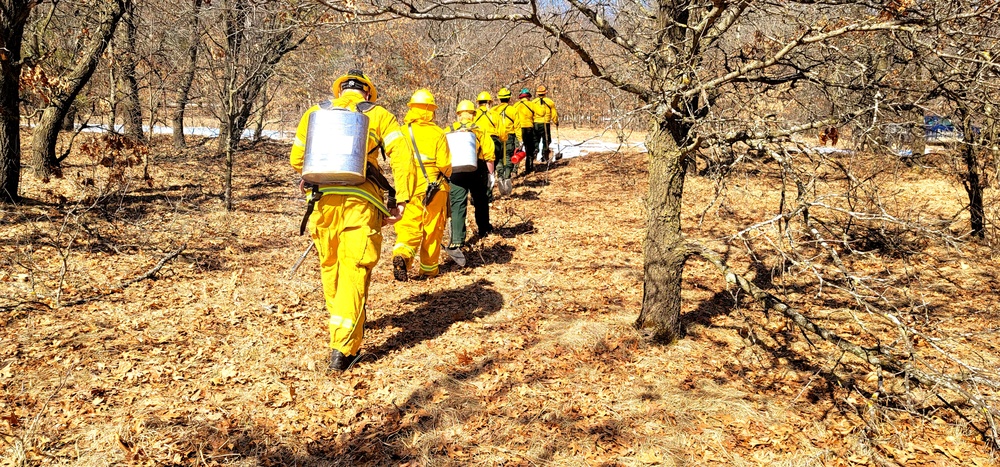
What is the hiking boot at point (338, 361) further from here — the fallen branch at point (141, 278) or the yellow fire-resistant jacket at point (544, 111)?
the yellow fire-resistant jacket at point (544, 111)

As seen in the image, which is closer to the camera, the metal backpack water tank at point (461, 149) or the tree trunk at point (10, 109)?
the metal backpack water tank at point (461, 149)

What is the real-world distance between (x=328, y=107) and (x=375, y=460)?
241 cm

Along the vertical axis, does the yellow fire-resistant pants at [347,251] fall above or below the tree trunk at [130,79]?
below

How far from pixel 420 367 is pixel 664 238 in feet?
6.87

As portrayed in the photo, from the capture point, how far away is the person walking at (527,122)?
12742mm

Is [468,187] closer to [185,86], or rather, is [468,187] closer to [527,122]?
[527,122]

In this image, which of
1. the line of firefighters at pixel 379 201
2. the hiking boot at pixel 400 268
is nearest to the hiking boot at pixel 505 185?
the line of firefighters at pixel 379 201

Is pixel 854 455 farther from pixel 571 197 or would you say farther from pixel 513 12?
pixel 571 197

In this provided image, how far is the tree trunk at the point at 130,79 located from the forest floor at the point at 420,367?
3.16m

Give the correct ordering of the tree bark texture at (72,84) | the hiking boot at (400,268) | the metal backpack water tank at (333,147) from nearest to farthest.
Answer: the metal backpack water tank at (333,147) → the hiking boot at (400,268) → the tree bark texture at (72,84)

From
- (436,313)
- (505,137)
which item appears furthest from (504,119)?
(436,313)

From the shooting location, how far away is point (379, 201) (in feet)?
14.1

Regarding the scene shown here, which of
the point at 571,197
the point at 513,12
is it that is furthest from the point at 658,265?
the point at 571,197

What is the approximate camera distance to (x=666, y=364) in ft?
14.5
